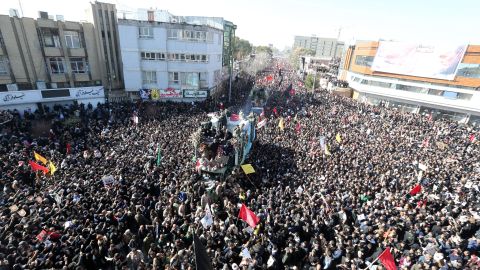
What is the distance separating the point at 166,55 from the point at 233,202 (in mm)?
23199

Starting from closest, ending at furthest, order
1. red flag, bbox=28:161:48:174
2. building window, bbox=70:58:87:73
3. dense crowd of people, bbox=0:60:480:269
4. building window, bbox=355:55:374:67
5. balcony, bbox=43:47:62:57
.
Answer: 1. dense crowd of people, bbox=0:60:480:269
2. red flag, bbox=28:161:48:174
3. balcony, bbox=43:47:62:57
4. building window, bbox=70:58:87:73
5. building window, bbox=355:55:374:67

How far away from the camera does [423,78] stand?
35500 mm

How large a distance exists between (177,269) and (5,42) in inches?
1110

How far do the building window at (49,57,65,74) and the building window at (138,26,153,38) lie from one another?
8586mm

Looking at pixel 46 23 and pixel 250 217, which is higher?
pixel 46 23

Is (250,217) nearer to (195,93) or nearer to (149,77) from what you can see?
(195,93)

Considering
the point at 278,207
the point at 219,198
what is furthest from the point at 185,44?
the point at 278,207

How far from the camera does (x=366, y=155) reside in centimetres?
1853

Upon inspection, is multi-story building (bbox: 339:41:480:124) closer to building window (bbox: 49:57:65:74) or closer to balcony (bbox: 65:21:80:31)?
balcony (bbox: 65:21:80:31)

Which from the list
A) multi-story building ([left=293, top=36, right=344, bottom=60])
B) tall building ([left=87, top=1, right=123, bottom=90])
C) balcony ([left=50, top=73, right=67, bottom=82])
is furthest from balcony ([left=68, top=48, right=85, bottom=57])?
multi-story building ([left=293, top=36, right=344, bottom=60])

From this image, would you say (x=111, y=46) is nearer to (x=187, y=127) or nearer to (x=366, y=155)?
(x=187, y=127)

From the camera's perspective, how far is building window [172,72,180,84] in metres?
31.3

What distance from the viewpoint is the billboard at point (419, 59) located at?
3272cm

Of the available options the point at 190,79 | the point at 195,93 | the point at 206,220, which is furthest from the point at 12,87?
the point at 206,220
